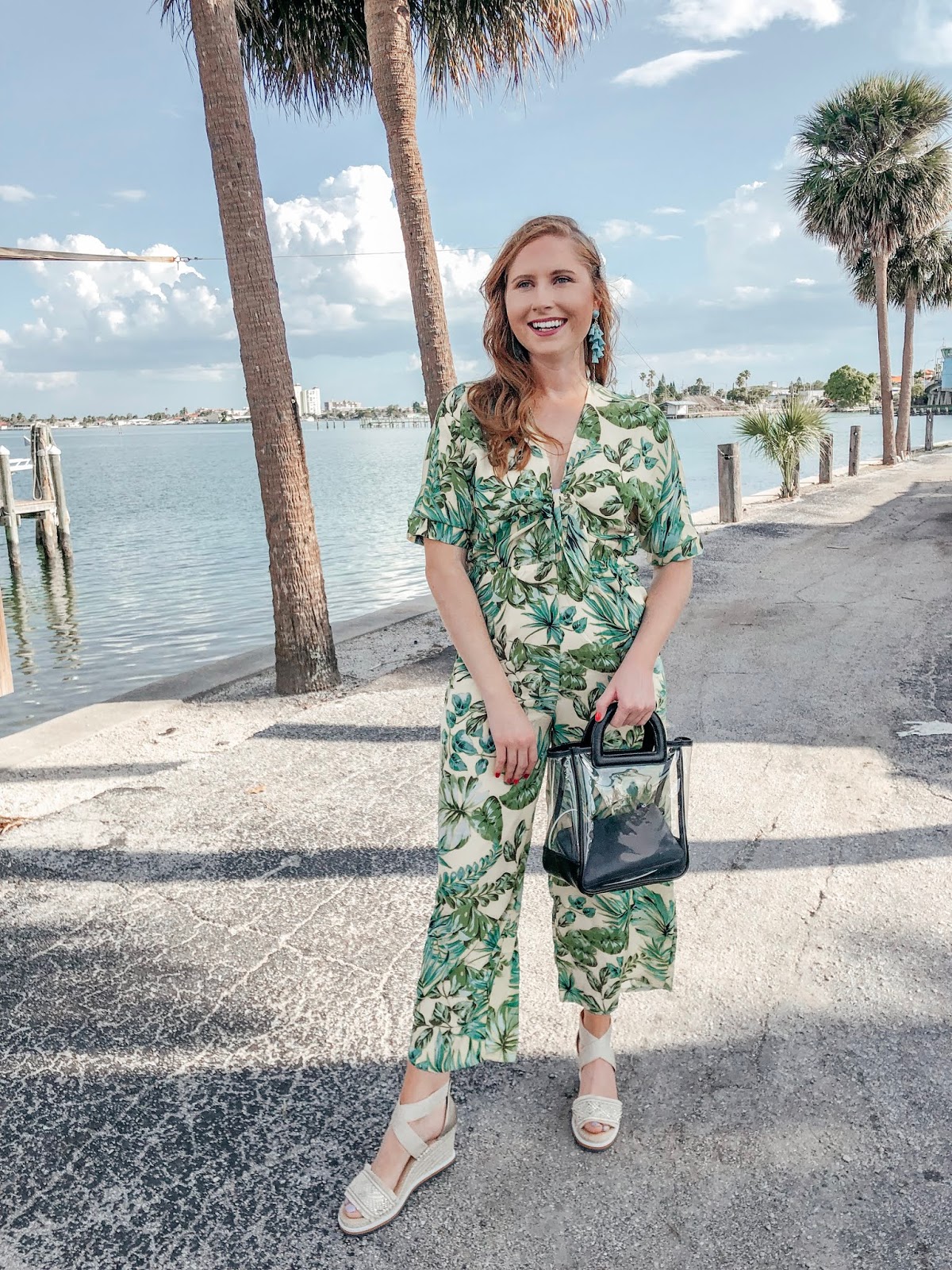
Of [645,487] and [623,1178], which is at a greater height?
[645,487]

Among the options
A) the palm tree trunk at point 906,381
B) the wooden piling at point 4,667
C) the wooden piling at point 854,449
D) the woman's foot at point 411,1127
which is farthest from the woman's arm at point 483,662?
the palm tree trunk at point 906,381

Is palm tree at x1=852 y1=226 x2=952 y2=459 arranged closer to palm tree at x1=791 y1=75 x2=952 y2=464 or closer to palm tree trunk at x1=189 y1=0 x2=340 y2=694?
palm tree at x1=791 y1=75 x2=952 y2=464

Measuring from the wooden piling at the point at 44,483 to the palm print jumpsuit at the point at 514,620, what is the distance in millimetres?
22927

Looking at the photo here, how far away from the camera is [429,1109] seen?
7.13 ft

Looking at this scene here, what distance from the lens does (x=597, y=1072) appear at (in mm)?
2363

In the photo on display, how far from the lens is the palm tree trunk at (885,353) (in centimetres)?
2656

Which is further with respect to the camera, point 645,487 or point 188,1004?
point 188,1004

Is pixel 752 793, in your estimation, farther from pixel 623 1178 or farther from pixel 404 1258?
pixel 404 1258

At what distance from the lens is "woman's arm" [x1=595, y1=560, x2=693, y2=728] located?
80.3 inches

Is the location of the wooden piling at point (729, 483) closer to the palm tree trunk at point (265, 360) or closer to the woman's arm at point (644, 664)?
the palm tree trunk at point (265, 360)

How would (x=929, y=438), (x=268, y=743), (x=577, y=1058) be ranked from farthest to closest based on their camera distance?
(x=929, y=438), (x=268, y=743), (x=577, y=1058)

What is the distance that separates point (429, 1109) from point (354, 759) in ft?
9.71

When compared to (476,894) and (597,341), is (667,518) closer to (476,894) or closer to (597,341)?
(597,341)

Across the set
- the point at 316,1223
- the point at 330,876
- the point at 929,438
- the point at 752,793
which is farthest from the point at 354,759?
the point at 929,438
